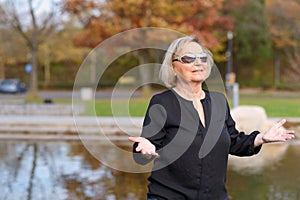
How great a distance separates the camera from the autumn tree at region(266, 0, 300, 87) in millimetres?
48031

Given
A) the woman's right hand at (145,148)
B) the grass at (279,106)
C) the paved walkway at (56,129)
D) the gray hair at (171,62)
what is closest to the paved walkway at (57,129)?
the paved walkway at (56,129)

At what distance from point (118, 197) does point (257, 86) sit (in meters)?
49.1

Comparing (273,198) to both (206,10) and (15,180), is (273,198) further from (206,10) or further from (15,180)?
(206,10)

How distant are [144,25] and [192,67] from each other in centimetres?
2560

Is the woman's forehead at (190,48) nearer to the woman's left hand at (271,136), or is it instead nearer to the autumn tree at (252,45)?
the woman's left hand at (271,136)

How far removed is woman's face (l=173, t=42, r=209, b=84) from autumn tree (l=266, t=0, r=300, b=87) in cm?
4508

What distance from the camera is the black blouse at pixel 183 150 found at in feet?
9.64

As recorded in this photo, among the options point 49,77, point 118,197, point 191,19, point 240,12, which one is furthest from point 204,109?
point 49,77

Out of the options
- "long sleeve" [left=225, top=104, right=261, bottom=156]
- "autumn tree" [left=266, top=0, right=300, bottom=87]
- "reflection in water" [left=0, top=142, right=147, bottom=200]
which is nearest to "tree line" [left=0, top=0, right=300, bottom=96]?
"autumn tree" [left=266, top=0, right=300, bottom=87]

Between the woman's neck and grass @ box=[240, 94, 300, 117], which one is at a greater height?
the woman's neck

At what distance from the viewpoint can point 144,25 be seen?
93.0 ft

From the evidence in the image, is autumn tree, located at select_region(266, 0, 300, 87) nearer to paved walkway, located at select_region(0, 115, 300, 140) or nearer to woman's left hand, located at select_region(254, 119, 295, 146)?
paved walkway, located at select_region(0, 115, 300, 140)

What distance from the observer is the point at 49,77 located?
197ft

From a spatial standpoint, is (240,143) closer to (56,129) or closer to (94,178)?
(94,178)
